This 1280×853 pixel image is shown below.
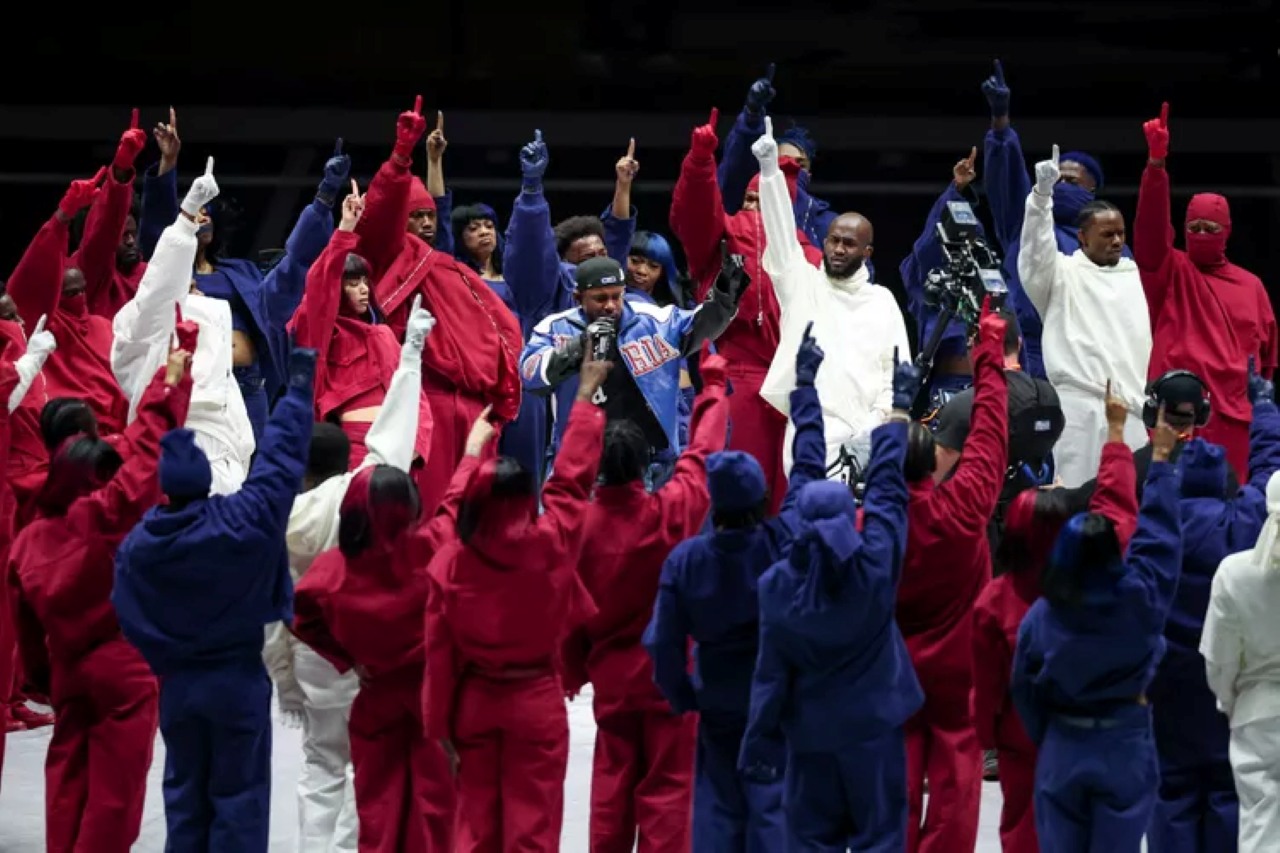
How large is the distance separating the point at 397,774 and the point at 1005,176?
148 inches

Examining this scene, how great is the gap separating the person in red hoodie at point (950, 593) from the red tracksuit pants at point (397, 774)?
1.25 meters

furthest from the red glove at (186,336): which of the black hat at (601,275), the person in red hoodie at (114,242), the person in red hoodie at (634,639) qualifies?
the person in red hoodie at (114,242)

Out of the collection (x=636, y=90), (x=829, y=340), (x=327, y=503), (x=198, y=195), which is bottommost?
(x=327, y=503)

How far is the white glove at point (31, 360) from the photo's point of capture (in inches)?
315

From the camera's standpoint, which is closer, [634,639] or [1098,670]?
[1098,670]

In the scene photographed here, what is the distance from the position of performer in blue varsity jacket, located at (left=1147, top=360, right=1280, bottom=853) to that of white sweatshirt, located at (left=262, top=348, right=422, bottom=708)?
6.92ft

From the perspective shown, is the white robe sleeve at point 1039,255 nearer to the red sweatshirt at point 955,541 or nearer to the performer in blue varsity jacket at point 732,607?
the red sweatshirt at point 955,541

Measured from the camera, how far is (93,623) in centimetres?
737

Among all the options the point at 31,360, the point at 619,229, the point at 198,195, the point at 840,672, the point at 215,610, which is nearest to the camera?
the point at 840,672

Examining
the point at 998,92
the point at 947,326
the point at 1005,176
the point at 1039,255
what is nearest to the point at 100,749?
the point at 947,326

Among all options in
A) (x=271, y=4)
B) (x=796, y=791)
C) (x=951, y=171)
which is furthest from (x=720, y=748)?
(x=271, y=4)

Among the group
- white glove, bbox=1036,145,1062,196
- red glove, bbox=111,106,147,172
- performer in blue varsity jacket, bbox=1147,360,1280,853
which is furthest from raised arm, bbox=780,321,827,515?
red glove, bbox=111,106,147,172

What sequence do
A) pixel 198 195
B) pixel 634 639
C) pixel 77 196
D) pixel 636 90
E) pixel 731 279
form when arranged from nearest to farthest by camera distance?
pixel 634 639 → pixel 198 195 → pixel 731 279 → pixel 77 196 → pixel 636 90

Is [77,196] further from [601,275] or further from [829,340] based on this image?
[829,340]
